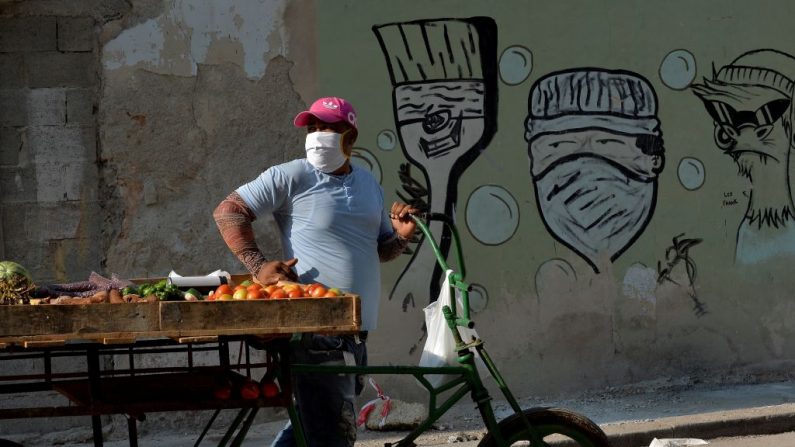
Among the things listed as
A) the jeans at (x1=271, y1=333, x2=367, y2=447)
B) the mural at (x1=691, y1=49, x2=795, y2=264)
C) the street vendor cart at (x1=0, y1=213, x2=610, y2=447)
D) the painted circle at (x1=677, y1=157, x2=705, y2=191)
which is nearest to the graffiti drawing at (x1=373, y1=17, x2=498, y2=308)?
the painted circle at (x1=677, y1=157, x2=705, y2=191)

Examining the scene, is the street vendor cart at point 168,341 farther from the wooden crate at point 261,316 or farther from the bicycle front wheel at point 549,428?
the bicycle front wheel at point 549,428

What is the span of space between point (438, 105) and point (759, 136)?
2.51 m

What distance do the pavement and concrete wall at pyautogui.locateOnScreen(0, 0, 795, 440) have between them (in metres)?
0.17

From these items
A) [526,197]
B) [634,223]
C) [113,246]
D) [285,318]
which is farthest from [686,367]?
[285,318]

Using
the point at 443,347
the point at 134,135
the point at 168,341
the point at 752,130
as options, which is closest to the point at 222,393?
the point at 168,341

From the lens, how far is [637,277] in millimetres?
7703

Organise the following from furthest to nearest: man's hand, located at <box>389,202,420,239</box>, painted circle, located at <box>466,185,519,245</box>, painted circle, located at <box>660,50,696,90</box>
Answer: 1. painted circle, located at <box>660,50,696,90</box>
2. painted circle, located at <box>466,185,519,245</box>
3. man's hand, located at <box>389,202,420,239</box>

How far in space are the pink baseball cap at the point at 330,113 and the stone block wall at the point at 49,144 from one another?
2567 millimetres

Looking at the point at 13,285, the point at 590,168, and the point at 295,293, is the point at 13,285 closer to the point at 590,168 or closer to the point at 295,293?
the point at 295,293

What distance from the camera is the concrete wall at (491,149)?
652 cm

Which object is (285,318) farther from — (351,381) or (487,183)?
(487,183)

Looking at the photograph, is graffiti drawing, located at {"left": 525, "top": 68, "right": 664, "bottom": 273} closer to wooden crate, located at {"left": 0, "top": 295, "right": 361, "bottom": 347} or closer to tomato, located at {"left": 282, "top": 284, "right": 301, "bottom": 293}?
tomato, located at {"left": 282, "top": 284, "right": 301, "bottom": 293}

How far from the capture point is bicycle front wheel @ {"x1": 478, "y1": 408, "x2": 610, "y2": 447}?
14.4 ft

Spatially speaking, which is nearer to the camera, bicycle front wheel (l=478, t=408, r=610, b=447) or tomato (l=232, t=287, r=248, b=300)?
tomato (l=232, t=287, r=248, b=300)
